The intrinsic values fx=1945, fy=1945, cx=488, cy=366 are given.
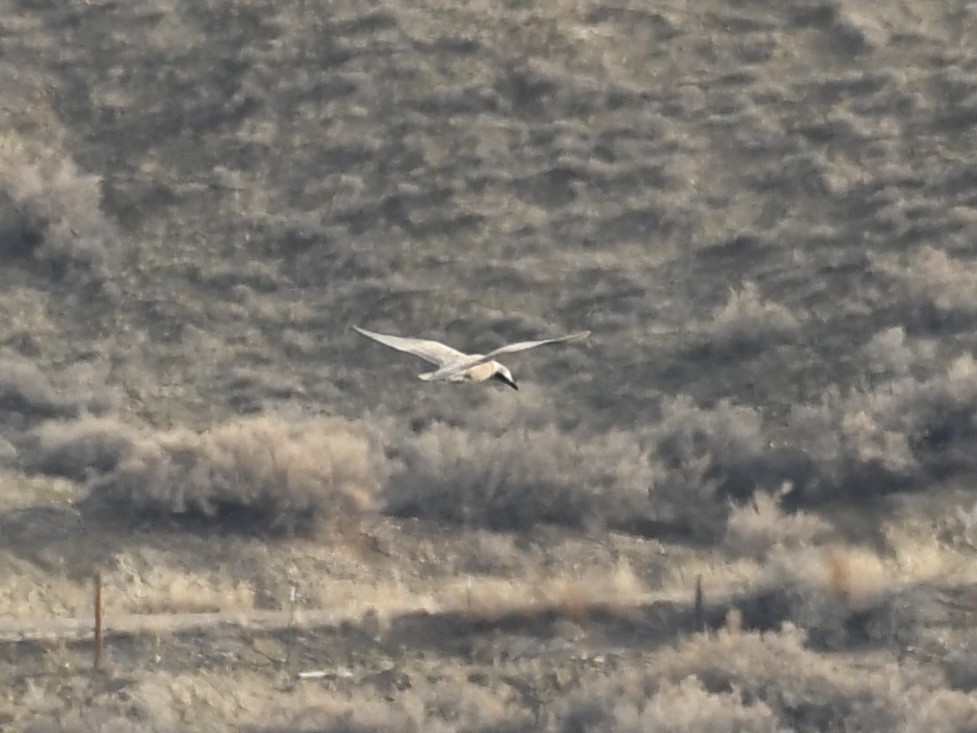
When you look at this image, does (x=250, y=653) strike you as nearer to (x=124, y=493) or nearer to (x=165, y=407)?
(x=124, y=493)

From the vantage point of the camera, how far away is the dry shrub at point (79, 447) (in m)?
23.8

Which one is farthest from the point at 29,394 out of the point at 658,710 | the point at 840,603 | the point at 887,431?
the point at 658,710

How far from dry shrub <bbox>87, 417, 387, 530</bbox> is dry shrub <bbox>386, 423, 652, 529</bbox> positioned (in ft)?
1.78

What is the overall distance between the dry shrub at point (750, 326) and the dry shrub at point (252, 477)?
17.3 feet

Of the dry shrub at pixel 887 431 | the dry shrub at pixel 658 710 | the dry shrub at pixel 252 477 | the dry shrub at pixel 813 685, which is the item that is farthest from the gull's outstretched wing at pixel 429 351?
the dry shrub at pixel 887 431

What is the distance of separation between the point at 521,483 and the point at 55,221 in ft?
32.5

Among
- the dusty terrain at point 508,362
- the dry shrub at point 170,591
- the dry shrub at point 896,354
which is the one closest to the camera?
the dusty terrain at point 508,362

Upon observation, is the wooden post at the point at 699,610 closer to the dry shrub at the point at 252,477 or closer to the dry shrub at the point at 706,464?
the dry shrub at the point at 706,464

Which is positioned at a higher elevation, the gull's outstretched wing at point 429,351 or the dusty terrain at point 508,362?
the gull's outstretched wing at point 429,351

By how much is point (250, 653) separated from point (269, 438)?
14.7 feet

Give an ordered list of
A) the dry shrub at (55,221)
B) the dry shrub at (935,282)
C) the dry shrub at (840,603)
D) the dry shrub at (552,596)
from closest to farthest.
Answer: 1. the dry shrub at (840,603)
2. the dry shrub at (552,596)
3. the dry shrub at (935,282)
4. the dry shrub at (55,221)

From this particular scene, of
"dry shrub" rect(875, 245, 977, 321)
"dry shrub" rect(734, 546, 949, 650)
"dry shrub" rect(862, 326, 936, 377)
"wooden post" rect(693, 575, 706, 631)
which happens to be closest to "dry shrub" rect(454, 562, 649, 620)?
"wooden post" rect(693, 575, 706, 631)

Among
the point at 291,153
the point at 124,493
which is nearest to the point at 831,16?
the point at 291,153

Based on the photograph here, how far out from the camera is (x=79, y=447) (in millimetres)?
24094
